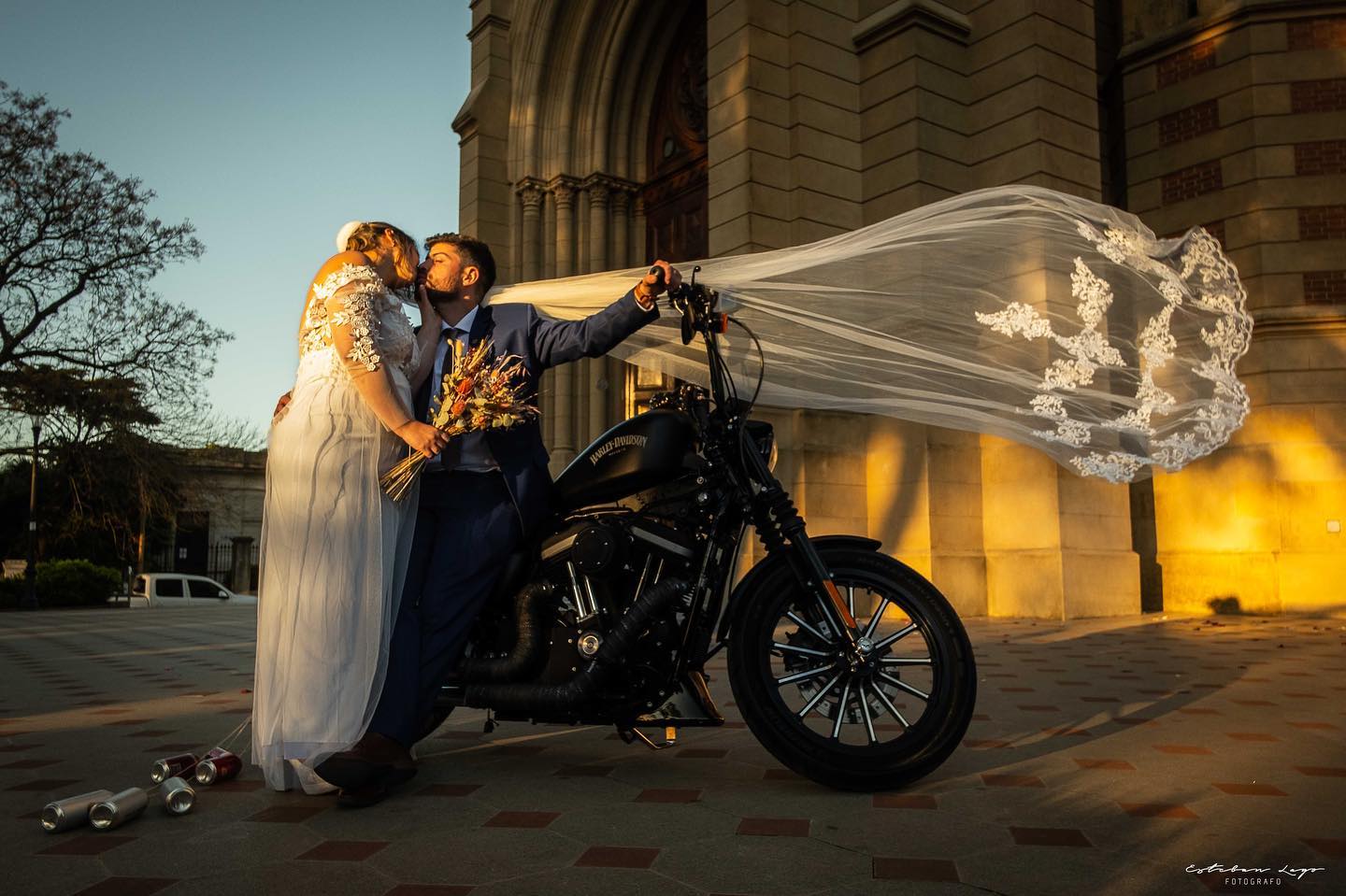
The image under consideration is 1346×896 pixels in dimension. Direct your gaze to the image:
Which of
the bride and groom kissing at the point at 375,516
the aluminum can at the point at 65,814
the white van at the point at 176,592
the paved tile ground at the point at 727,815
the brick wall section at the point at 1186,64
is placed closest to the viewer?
the paved tile ground at the point at 727,815

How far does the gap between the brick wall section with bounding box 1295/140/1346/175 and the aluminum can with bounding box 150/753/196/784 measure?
13.4 metres

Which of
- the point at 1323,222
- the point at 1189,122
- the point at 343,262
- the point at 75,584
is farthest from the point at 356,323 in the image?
the point at 75,584

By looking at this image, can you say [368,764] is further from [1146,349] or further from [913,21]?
[913,21]

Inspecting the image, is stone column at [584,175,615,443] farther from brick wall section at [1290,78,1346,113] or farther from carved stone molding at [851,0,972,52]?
brick wall section at [1290,78,1346,113]

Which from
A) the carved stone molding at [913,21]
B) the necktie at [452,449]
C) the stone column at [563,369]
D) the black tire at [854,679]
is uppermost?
the carved stone molding at [913,21]

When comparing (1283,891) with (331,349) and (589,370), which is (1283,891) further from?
(589,370)

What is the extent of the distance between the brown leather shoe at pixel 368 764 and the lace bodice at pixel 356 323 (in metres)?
1.22

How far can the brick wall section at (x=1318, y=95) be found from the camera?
1168 centimetres

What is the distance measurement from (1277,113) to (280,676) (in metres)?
13.4

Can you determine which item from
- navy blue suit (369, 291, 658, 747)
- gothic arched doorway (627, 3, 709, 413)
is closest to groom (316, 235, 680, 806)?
navy blue suit (369, 291, 658, 747)

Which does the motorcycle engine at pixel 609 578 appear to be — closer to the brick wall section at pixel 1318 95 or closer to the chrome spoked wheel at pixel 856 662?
the chrome spoked wheel at pixel 856 662

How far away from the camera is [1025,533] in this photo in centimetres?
1043

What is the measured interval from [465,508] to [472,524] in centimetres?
7

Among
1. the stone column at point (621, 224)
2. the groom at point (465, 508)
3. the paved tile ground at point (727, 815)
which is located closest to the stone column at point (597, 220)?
the stone column at point (621, 224)
